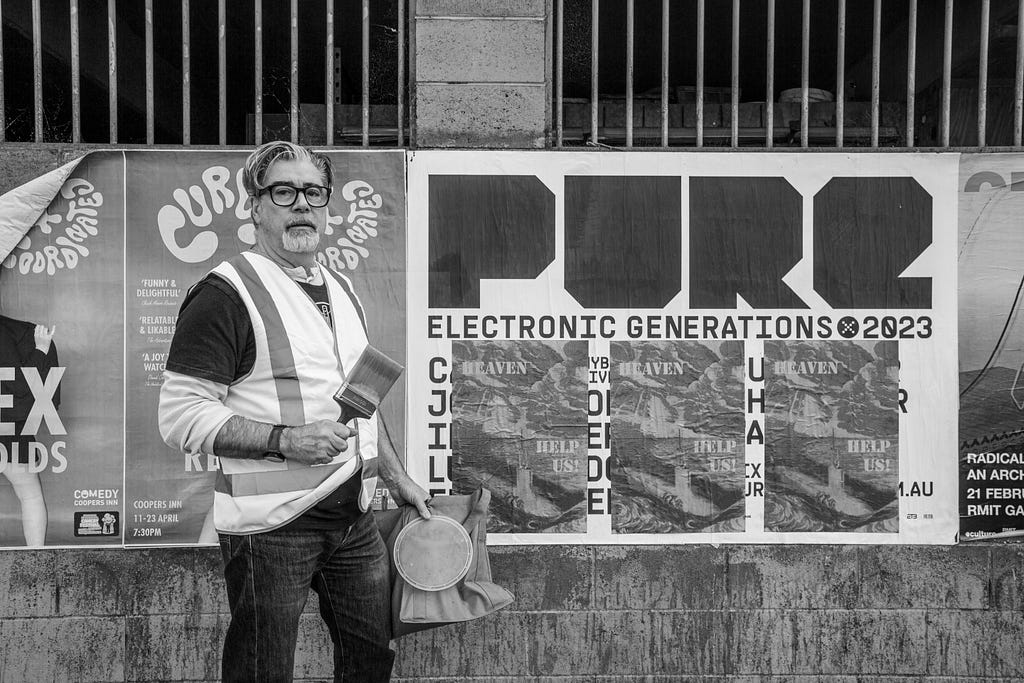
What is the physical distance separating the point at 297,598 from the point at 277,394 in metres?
0.62

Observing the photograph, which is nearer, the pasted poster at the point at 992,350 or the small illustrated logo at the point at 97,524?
the small illustrated logo at the point at 97,524

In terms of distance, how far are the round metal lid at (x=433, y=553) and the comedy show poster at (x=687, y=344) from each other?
100cm

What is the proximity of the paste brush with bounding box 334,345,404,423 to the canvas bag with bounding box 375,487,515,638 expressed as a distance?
0.57 m

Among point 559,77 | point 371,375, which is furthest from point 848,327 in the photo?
point 371,375

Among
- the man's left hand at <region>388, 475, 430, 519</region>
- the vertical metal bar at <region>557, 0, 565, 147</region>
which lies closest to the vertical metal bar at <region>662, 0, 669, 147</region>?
the vertical metal bar at <region>557, 0, 565, 147</region>

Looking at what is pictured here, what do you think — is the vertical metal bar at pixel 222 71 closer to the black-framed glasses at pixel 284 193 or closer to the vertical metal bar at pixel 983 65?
the black-framed glasses at pixel 284 193

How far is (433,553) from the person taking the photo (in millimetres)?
3330

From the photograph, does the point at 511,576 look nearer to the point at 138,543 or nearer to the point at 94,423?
the point at 138,543

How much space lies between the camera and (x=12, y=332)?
4305 mm

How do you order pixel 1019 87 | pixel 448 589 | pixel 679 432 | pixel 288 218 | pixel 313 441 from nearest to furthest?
pixel 313 441 < pixel 288 218 < pixel 448 589 < pixel 679 432 < pixel 1019 87

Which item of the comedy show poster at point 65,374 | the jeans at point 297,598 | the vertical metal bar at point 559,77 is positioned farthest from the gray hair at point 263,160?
the vertical metal bar at point 559,77

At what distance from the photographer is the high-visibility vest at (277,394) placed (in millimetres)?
2900

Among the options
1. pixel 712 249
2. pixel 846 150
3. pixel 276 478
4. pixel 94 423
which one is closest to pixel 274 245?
pixel 276 478

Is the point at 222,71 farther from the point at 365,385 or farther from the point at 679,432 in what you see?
the point at 679,432
